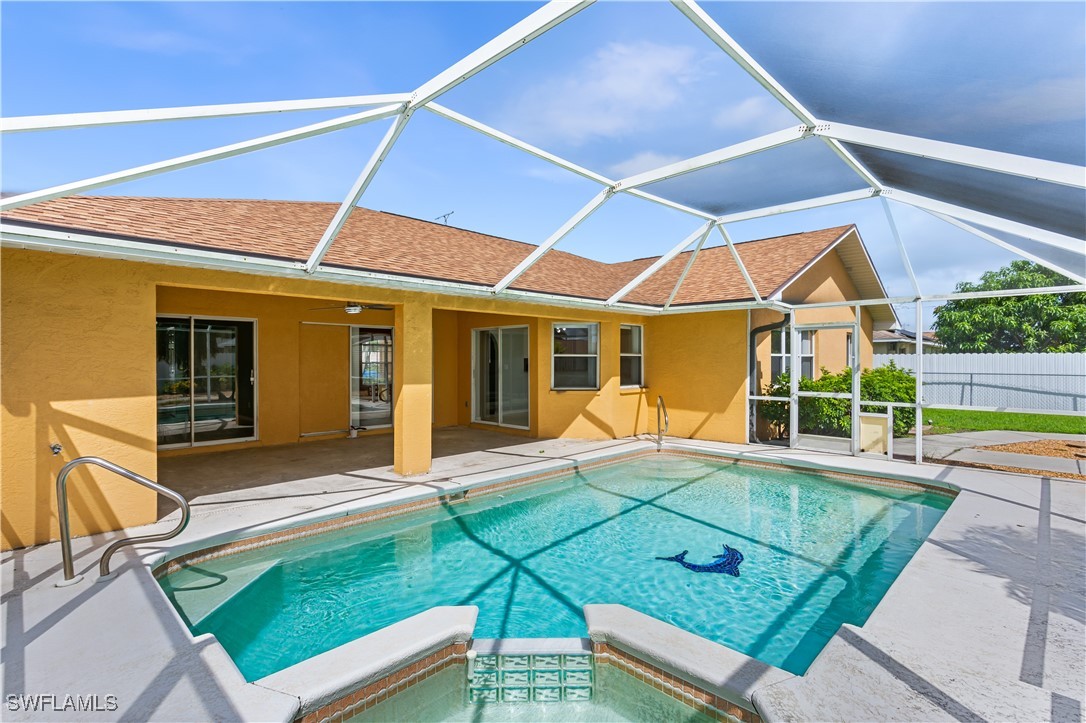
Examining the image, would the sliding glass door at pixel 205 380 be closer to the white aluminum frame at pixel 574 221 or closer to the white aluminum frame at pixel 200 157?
the white aluminum frame at pixel 200 157

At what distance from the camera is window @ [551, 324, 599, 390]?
12.7 m

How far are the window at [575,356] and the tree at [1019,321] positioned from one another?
23.1m

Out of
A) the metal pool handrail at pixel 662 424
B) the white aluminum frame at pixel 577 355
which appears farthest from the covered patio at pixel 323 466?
the white aluminum frame at pixel 577 355

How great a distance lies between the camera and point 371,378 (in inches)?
500

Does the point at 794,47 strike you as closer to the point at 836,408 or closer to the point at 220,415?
the point at 836,408

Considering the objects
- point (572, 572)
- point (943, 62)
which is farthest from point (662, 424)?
point (943, 62)

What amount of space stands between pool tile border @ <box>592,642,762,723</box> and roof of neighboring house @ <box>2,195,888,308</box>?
19.1 feet

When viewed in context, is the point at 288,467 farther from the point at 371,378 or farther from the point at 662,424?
the point at 662,424

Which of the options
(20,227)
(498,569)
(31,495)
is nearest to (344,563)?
(498,569)

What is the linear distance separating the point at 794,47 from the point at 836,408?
32.9ft

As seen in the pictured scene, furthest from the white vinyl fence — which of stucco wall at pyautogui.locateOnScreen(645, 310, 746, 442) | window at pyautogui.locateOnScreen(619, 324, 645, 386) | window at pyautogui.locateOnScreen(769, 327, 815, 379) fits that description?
window at pyautogui.locateOnScreen(619, 324, 645, 386)

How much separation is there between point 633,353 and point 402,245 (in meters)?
6.65

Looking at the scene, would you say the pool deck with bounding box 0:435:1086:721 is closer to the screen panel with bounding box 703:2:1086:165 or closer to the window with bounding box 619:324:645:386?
the screen panel with bounding box 703:2:1086:165

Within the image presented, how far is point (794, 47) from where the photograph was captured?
3.65 meters
